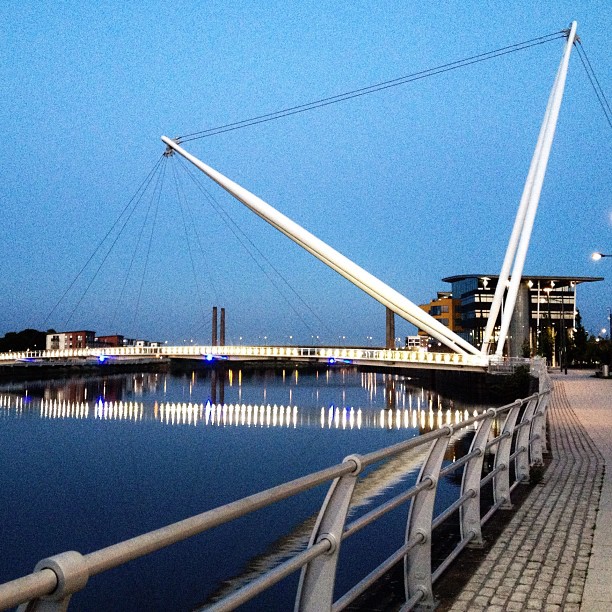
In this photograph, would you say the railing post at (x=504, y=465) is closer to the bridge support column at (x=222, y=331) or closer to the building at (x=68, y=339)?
the bridge support column at (x=222, y=331)

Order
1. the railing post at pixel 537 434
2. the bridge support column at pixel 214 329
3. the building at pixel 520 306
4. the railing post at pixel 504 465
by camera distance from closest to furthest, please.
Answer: the railing post at pixel 504 465 → the railing post at pixel 537 434 → the building at pixel 520 306 → the bridge support column at pixel 214 329

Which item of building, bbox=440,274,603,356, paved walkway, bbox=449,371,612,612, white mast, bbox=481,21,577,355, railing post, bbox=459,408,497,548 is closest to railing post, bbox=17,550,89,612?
paved walkway, bbox=449,371,612,612

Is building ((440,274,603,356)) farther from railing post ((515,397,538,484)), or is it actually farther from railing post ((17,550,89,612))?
railing post ((17,550,89,612))

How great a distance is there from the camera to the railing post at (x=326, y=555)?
3256mm

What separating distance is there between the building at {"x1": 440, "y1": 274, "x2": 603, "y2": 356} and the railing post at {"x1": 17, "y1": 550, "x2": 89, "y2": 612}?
98266mm

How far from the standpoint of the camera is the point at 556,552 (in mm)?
5977

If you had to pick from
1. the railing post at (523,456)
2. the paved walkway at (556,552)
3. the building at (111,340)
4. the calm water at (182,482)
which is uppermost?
the building at (111,340)

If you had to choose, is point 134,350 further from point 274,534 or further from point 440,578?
point 440,578

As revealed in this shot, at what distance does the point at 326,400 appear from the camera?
56031 millimetres

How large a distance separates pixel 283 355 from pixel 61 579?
54.8 meters

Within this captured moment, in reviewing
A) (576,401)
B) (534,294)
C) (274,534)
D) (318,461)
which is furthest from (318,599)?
(534,294)

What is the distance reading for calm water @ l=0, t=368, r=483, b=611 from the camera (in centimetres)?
1152

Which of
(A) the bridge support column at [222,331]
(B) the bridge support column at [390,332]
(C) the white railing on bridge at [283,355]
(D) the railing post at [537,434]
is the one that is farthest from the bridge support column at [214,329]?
(D) the railing post at [537,434]

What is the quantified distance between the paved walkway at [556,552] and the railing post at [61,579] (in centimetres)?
344
